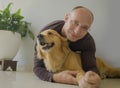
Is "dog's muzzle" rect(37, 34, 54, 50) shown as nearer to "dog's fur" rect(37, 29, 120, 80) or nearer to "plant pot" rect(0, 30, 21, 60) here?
"dog's fur" rect(37, 29, 120, 80)

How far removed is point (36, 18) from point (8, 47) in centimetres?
28

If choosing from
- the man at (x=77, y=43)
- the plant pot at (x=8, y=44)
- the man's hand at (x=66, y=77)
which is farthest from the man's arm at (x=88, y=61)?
the plant pot at (x=8, y=44)

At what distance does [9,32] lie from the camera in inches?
63.2

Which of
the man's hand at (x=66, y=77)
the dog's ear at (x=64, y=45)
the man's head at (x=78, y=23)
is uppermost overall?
the man's head at (x=78, y=23)

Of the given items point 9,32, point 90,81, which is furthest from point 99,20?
point 90,81

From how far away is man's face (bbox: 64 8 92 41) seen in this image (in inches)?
40.3

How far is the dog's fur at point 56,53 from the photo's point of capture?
40.3 inches

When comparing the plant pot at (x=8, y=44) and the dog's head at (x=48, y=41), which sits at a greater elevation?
the dog's head at (x=48, y=41)

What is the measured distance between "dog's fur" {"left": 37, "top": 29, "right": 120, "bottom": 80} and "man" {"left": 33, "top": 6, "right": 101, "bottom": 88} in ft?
0.08

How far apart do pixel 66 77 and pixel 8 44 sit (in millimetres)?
702

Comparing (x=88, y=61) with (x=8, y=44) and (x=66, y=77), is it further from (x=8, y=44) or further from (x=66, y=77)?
(x=8, y=44)

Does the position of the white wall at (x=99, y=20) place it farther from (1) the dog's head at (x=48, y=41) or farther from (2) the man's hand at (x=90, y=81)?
(2) the man's hand at (x=90, y=81)

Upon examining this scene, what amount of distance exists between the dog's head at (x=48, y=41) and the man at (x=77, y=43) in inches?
1.6

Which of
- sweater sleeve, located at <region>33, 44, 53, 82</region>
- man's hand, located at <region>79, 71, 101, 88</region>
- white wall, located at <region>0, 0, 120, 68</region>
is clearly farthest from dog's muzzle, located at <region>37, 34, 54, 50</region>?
white wall, located at <region>0, 0, 120, 68</region>
